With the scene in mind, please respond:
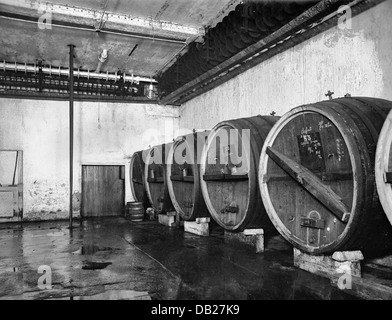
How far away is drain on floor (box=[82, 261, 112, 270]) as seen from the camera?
375cm

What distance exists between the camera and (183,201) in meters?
5.89

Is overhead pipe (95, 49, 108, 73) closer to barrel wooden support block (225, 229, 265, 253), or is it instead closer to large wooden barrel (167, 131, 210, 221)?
large wooden barrel (167, 131, 210, 221)

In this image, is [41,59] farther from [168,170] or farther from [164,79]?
[168,170]

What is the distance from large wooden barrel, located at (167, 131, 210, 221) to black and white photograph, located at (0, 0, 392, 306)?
28 millimetres

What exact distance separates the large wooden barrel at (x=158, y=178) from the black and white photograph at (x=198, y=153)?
0.16ft

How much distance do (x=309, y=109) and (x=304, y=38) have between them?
90.5 inches

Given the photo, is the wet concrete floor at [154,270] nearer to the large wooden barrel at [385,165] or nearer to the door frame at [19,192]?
the large wooden barrel at [385,165]

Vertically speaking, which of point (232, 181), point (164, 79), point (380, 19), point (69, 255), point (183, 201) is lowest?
point (69, 255)

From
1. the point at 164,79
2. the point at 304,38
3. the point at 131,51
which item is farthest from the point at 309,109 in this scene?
the point at 164,79

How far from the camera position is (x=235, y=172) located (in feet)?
14.4

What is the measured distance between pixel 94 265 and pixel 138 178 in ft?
15.9

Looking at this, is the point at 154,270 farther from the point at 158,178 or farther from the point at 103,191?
the point at 103,191

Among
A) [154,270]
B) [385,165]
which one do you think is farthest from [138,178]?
[385,165]

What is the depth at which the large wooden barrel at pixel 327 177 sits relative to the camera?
2727 mm
